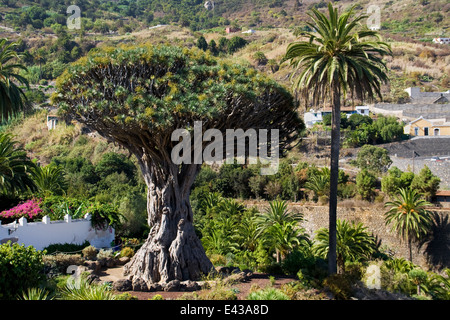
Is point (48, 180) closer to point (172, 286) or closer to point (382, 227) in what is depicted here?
point (172, 286)

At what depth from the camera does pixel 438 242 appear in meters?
31.5

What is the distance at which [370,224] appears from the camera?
34.3 meters

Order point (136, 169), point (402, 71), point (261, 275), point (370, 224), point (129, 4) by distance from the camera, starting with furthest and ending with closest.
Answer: point (129, 4) < point (402, 71) < point (136, 169) < point (370, 224) < point (261, 275)

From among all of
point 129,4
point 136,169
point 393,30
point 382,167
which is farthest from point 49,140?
point 129,4

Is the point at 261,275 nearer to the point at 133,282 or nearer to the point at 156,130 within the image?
the point at 133,282

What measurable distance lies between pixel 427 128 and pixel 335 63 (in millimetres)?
47853

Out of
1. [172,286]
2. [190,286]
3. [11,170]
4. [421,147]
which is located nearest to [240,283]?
[190,286]

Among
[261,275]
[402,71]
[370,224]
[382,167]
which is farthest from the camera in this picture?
[402,71]

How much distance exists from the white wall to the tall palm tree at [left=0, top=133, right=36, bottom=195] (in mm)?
3746

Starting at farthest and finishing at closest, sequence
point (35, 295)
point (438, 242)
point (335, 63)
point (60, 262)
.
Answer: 1. point (438, 242)
2. point (60, 262)
3. point (335, 63)
4. point (35, 295)

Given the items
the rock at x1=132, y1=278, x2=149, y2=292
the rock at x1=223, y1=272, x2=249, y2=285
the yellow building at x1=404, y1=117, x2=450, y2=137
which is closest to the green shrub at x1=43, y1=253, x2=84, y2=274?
the rock at x1=132, y1=278, x2=149, y2=292

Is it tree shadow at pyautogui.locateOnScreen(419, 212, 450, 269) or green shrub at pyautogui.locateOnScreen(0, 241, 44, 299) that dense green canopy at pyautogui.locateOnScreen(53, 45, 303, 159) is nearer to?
green shrub at pyautogui.locateOnScreen(0, 241, 44, 299)

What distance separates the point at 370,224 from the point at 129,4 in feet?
469
